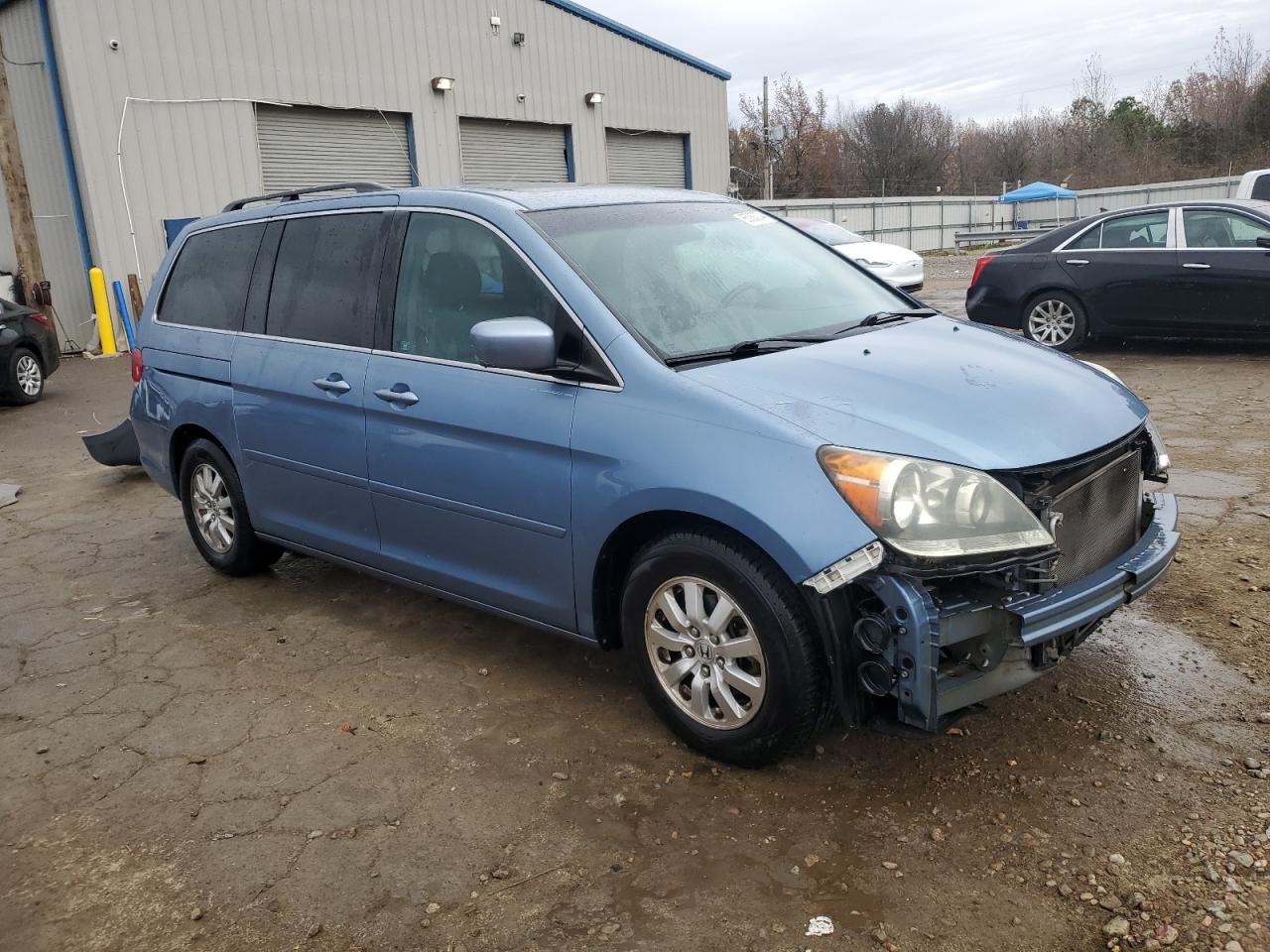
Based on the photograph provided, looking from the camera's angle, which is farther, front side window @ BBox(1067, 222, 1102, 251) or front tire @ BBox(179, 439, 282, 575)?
front side window @ BBox(1067, 222, 1102, 251)

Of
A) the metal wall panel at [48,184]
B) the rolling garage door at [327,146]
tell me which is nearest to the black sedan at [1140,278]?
the rolling garage door at [327,146]

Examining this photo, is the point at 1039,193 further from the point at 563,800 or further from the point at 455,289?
the point at 563,800

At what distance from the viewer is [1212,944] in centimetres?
236

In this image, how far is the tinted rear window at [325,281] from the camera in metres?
4.19

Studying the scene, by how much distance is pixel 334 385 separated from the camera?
417cm

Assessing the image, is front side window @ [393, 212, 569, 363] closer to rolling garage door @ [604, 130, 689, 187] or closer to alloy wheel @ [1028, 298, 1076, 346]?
alloy wheel @ [1028, 298, 1076, 346]

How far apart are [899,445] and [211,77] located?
1519 centimetres

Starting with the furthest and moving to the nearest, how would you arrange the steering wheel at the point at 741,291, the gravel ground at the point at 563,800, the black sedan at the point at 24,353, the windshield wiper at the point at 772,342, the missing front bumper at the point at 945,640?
the black sedan at the point at 24,353 < the steering wheel at the point at 741,291 < the windshield wiper at the point at 772,342 < the missing front bumper at the point at 945,640 < the gravel ground at the point at 563,800

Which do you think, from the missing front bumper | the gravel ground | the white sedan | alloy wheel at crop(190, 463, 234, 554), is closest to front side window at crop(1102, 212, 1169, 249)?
the white sedan

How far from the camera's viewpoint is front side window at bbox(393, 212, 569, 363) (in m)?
3.62

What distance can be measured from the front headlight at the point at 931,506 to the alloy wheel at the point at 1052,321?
819cm

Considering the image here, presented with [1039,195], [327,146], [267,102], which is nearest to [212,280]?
[267,102]

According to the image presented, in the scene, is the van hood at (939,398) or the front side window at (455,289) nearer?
the van hood at (939,398)

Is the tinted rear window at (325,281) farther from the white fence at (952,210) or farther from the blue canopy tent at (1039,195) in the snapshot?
the blue canopy tent at (1039,195)
